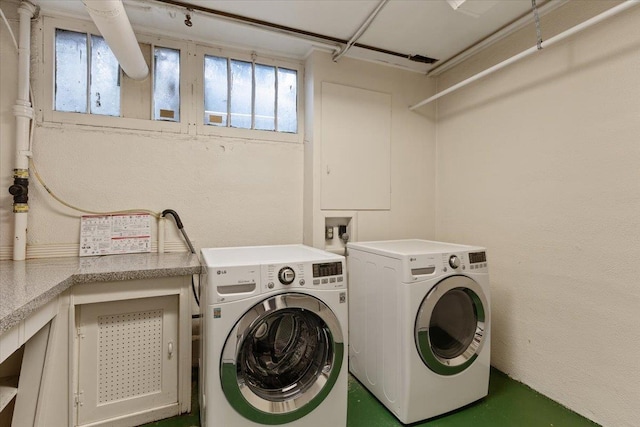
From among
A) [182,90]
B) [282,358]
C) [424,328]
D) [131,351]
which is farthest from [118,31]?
[424,328]

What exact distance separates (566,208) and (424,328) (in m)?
1.12

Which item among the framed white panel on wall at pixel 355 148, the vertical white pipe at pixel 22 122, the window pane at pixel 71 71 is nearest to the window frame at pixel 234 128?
the framed white panel on wall at pixel 355 148

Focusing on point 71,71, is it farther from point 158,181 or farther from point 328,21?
point 328,21

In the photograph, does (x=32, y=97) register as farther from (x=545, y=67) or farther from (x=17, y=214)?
(x=545, y=67)

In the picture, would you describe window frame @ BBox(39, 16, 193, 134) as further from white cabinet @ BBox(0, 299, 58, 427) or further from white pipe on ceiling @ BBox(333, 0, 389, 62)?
white cabinet @ BBox(0, 299, 58, 427)

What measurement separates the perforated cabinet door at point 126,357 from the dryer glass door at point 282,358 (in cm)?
57

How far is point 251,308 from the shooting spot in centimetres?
135

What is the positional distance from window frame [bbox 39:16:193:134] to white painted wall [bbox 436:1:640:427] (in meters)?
2.22

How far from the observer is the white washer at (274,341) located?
4.35 ft

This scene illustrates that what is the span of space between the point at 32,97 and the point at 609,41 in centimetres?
334

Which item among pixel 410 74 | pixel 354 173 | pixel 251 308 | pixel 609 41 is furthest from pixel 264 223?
pixel 609 41

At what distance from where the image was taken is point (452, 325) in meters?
1.94

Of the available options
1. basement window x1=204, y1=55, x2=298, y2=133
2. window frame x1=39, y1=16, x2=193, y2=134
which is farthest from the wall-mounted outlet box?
window frame x1=39, y1=16, x2=193, y2=134

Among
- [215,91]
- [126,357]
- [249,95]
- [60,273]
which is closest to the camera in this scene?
[60,273]
